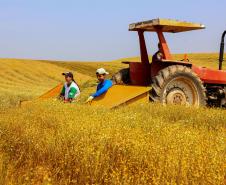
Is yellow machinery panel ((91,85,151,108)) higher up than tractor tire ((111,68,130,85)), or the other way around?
tractor tire ((111,68,130,85))

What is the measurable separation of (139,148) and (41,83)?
2295cm

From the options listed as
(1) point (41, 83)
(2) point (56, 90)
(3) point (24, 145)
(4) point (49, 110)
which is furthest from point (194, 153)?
(1) point (41, 83)

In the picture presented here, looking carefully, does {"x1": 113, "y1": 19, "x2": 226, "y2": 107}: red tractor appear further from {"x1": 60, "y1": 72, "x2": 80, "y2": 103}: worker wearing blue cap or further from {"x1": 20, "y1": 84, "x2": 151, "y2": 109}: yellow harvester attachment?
{"x1": 60, "y1": 72, "x2": 80, "y2": 103}: worker wearing blue cap

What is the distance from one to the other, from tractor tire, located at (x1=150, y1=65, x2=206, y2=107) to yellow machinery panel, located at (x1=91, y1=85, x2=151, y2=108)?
1.06ft

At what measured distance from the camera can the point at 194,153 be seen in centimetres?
380

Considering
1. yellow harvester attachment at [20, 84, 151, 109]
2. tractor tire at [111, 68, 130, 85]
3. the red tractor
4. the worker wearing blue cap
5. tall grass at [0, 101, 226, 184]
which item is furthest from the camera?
tractor tire at [111, 68, 130, 85]

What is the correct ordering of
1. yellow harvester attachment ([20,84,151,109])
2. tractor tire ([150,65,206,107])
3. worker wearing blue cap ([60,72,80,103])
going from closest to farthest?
yellow harvester attachment ([20,84,151,109]) → tractor tire ([150,65,206,107]) → worker wearing blue cap ([60,72,80,103])

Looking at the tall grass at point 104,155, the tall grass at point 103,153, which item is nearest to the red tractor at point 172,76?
the tall grass at point 103,153

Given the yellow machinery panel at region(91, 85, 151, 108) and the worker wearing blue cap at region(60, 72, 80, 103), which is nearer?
the yellow machinery panel at region(91, 85, 151, 108)

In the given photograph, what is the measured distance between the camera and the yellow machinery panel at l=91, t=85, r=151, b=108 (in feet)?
28.1

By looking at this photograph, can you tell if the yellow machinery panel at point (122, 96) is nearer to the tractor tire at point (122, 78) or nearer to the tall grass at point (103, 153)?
the tractor tire at point (122, 78)

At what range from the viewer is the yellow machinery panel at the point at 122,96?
8570mm

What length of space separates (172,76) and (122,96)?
3.90ft

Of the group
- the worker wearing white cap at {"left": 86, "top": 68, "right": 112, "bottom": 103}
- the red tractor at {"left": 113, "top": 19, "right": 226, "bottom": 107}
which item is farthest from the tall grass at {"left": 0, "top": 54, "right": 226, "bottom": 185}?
the red tractor at {"left": 113, "top": 19, "right": 226, "bottom": 107}
